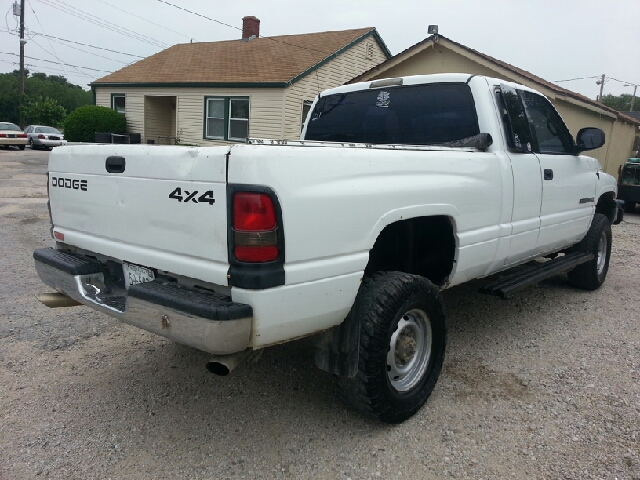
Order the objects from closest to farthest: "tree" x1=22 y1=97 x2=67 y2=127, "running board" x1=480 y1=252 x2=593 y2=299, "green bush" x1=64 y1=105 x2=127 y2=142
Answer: "running board" x1=480 y1=252 x2=593 y2=299 → "green bush" x1=64 y1=105 x2=127 y2=142 → "tree" x1=22 y1=97 x2=67 y2=127

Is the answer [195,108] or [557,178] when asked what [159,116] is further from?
[557,178]

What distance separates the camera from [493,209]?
3740 mm

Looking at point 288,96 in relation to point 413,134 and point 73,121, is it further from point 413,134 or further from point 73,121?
point 413,134

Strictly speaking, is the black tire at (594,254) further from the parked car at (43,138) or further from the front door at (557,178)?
the parked car at (43,138)

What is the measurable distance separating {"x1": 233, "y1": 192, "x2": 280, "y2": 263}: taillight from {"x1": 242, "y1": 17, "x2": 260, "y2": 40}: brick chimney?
21.7 meters

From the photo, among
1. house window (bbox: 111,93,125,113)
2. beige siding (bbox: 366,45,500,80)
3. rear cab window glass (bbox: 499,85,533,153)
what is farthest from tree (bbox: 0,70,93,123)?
rear cab window glass (bbox: 499,85,533,153)

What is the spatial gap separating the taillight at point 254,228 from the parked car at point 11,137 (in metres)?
30.7

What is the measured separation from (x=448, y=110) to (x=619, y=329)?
264cm

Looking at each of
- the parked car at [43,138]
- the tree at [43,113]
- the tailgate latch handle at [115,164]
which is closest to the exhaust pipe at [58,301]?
the tailgate latch handle at [115,164]

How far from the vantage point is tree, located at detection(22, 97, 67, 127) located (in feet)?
129

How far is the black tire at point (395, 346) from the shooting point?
284 centimetres

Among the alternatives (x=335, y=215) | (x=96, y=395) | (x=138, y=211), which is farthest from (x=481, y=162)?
(x=96, y=395)

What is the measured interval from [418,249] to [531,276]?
1312 mm

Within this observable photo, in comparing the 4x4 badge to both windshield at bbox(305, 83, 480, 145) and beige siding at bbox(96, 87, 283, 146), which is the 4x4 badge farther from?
beige siding at bbox(96, 87, 283, 146)
